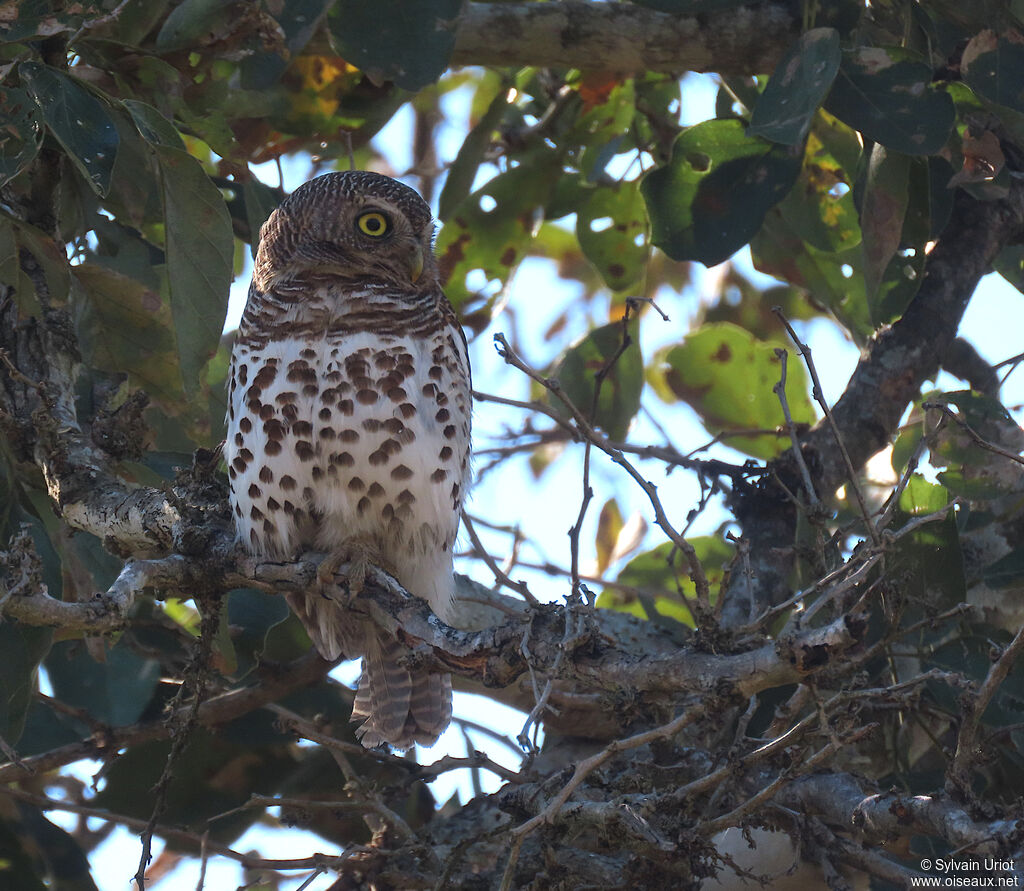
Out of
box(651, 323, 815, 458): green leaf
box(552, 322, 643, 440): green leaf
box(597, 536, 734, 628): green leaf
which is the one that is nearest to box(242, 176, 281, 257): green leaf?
box(552, 322, 643, 440): green leaf

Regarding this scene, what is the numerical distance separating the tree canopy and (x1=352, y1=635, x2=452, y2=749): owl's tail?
0.54ft

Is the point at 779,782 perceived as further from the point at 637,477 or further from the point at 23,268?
the point at 23,268

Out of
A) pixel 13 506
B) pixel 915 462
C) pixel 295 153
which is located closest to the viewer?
pixel 915 462

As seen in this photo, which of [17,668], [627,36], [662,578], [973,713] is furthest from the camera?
[662,578]

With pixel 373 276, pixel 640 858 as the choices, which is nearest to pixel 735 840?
pixel 640 858

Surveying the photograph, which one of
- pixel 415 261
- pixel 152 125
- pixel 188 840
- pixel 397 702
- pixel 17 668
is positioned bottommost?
pixel 188 840

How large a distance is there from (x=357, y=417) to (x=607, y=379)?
1251mm

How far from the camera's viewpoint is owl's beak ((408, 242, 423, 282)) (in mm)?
4043

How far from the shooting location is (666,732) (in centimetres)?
230

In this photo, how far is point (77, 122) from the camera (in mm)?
2945

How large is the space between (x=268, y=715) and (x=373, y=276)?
150 centimetres

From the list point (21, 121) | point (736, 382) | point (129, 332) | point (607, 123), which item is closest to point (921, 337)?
point (736, 382)

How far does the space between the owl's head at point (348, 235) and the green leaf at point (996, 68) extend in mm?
1715

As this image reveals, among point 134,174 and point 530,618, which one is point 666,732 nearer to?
point 530,618
